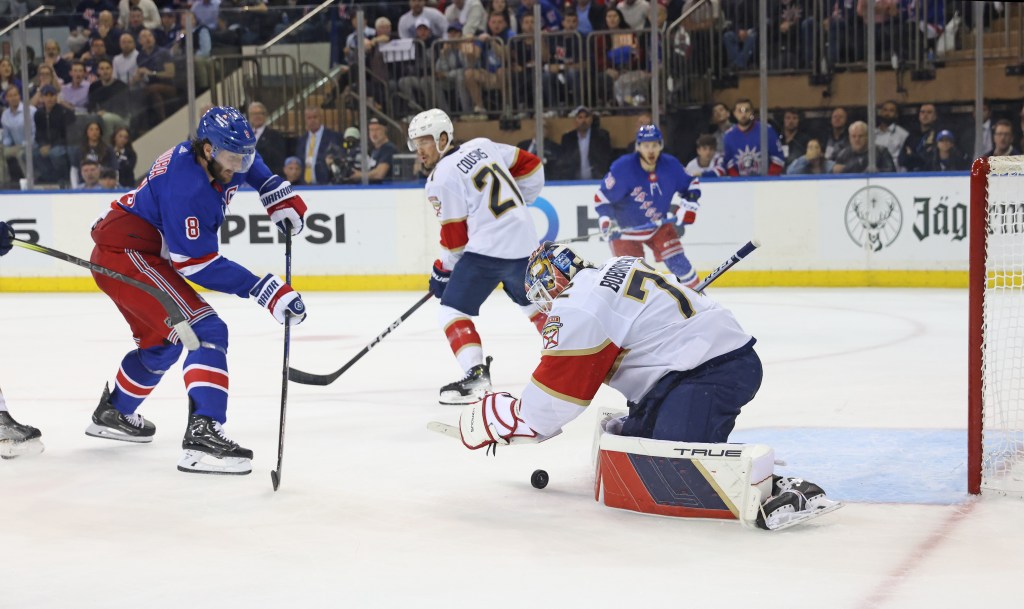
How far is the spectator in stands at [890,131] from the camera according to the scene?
364 inches

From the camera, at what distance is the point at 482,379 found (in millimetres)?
5332

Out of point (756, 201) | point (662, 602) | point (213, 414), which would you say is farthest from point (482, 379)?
point (756, 201)

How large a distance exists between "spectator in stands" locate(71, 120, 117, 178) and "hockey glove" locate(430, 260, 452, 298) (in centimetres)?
551

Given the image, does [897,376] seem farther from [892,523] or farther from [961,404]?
[892,523]

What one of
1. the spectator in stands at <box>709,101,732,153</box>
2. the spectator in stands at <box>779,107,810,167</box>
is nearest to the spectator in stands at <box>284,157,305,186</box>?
the spectator in stands at <box>709,101,732,153</box>

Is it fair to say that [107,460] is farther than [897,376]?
No

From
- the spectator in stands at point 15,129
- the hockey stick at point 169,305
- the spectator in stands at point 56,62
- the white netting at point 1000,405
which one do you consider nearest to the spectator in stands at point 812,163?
the white netting at point 1000,405

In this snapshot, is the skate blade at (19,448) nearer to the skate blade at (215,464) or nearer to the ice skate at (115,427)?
the ice skate at (115,427)

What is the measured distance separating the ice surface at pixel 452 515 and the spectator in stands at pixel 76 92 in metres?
4.62

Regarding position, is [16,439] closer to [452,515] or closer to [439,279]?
[452,515]

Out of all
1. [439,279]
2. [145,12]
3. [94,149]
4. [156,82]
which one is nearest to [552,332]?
[439,279]

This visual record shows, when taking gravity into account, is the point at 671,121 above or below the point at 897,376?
above

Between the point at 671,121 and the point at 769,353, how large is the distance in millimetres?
3588

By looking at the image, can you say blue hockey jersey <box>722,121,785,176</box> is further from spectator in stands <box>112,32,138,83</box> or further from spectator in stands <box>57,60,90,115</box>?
spectator in stands <box>57,60,90,115</box>
